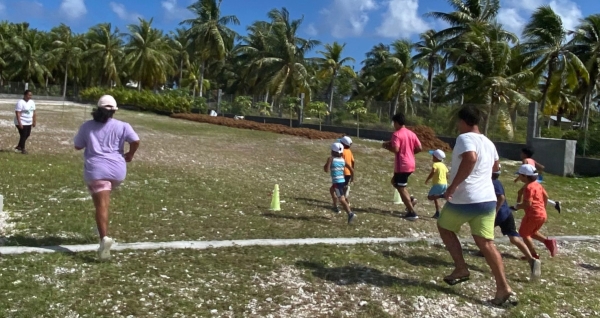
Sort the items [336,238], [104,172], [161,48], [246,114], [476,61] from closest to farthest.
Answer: [104,172], [336,238], [476,61], [246,114], [161,48]

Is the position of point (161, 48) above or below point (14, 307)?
above

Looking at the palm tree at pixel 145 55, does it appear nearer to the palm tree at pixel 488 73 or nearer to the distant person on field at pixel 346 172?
the palm tree at pixel 488 73

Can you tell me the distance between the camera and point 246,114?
40.1 m

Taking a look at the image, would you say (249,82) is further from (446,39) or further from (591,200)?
(591,200)

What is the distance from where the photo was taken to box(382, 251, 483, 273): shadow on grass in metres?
6.63

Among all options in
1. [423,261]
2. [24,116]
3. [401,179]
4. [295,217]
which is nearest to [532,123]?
[401,179]

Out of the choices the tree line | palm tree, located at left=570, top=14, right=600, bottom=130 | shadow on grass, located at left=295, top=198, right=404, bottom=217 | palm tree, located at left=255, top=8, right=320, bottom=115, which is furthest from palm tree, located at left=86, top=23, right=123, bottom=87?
shadow on grass, located at left=295, top=198, right=404, bottom=217

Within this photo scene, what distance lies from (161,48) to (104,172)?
60.6 m

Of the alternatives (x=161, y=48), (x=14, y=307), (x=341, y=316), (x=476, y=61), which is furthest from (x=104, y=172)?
(x=161, y=48)

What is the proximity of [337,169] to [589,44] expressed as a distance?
29357mm

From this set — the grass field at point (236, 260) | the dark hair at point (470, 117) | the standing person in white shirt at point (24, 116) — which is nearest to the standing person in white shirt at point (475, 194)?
the dark hair at point (470, 117)

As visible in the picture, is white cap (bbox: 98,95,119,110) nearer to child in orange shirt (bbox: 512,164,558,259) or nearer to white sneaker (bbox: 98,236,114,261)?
white sneaker (bbox: 98,236,114,261)

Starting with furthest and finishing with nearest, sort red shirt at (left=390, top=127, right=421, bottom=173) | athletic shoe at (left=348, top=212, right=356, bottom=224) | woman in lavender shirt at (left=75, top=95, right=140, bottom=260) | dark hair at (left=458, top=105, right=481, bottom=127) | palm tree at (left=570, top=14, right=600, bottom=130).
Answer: palm tree at (left=570, top=14, right=600, bottom=130) < red shirt at (left=390, top=127, right=421, bottom=173) < athletic shoe at (left=348, top=212, right=356, bottom=224) < woman in lavender shirt at (left=75, top=95, right=140, bottom=260) < dark hair at (left=458, top=105, right=481, bottom=127)

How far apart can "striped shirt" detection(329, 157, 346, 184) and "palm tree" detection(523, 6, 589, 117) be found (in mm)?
25735
